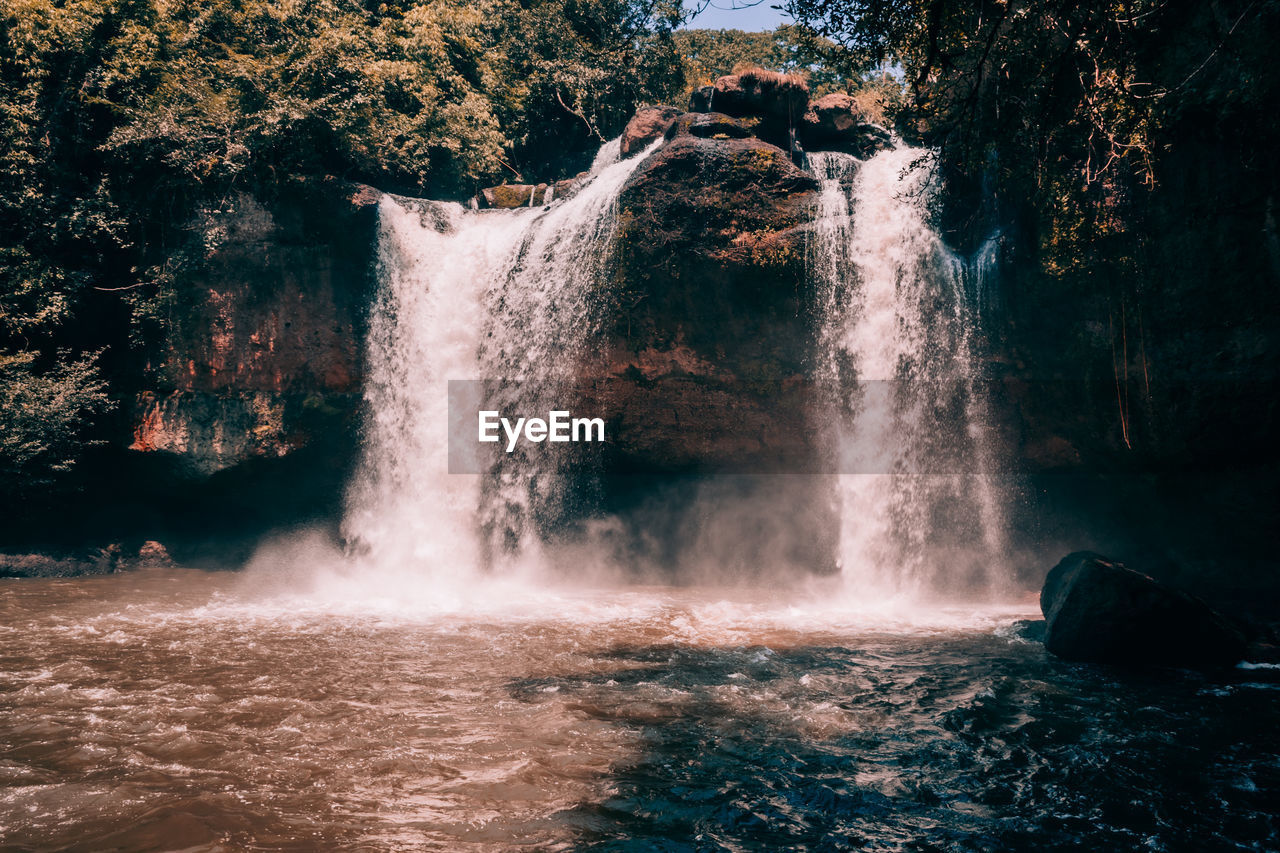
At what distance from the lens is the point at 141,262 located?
47.1ft

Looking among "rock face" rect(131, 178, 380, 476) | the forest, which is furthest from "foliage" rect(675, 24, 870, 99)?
"rock face" rect(131, 178, 380, 476)

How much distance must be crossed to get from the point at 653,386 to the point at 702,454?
1.68 metres

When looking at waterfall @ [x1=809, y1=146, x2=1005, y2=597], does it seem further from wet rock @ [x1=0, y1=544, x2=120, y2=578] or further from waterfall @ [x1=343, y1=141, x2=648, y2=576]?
wet rock @ [x1=0, y1=544, x2=120, y2=578]

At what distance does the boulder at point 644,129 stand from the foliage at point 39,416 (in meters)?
11.7

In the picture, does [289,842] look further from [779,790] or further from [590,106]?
[590,106]

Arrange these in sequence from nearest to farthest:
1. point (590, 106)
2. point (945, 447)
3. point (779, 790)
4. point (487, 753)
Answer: point (779, 790) → point (487, 753) → point (945, 447) → point (590, 106)

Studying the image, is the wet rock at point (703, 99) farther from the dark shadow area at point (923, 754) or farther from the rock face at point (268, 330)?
the dark shadow area at point (923, 754)

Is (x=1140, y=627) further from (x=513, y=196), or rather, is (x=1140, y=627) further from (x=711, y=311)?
(x=513, y=196)

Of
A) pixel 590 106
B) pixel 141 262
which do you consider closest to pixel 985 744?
pixel 141 262

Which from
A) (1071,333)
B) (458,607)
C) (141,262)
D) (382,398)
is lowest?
(458,607)

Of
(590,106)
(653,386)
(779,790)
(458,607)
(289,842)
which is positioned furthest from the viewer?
(590,106)

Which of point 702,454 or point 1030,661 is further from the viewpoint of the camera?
point 702,454

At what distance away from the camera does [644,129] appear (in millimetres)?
16031

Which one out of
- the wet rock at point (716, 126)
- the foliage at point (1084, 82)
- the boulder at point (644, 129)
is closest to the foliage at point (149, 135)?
the wet rock at point (716, 126)
